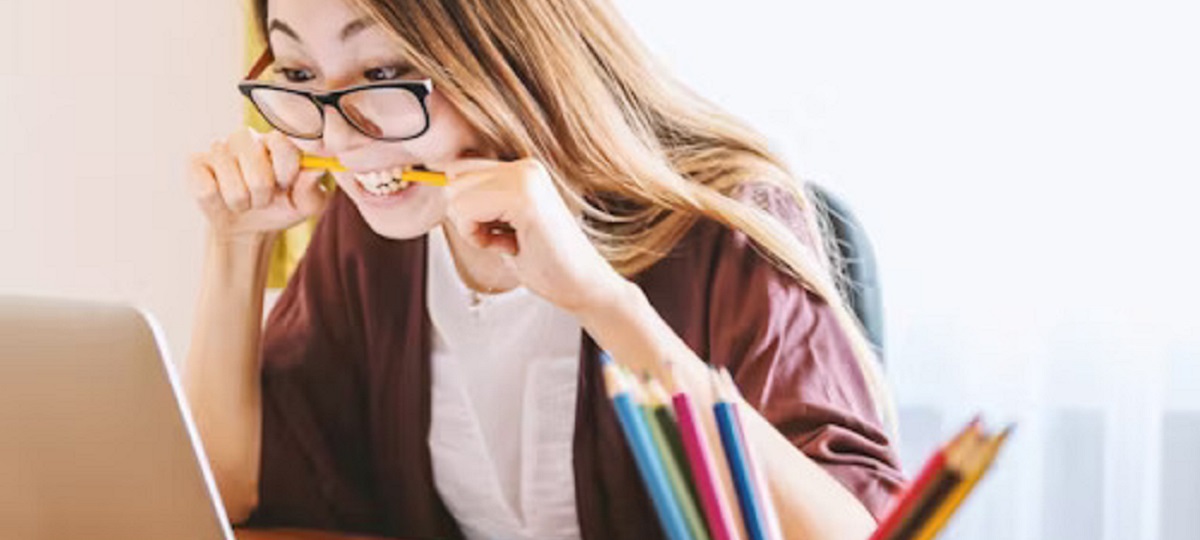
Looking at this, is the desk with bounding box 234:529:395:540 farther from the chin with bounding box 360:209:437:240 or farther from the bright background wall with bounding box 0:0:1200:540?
the bright background wall with bounding box 0:0:1200:540

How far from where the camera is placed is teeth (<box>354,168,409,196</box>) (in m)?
1.26

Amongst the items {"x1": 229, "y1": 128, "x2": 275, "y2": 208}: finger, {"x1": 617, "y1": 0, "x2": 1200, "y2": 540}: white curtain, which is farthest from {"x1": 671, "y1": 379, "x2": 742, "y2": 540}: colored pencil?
{"x1": 617, "y1": 0, "x2": 1200, "y2": 540}: white curtain

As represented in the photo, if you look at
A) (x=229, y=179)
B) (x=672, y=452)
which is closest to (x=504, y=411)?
(x=229, y=179)

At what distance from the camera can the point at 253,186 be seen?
1396 millimetres

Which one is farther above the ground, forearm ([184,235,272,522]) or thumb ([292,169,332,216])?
thumb ([292,169,332,216])

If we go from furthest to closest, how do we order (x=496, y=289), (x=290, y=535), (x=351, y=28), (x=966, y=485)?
(x=496, y=289) < (x=290, y=535) < (x=351, y=28) < (x=966, y=485)

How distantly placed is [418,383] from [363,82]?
277 millimetres

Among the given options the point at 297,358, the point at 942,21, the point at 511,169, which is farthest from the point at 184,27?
the point at 511,169

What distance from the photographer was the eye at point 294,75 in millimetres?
1271

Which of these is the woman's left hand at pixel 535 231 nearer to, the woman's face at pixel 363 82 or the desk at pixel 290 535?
the woman's face at pixel 363 82

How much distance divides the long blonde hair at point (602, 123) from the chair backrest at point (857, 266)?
17mm

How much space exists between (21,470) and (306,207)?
579mm

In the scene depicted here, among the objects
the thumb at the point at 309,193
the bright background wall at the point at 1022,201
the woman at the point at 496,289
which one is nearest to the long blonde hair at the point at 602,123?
the woman at the point at 496,289

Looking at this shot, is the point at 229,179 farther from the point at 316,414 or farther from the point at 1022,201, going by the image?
the point at 1022,201
